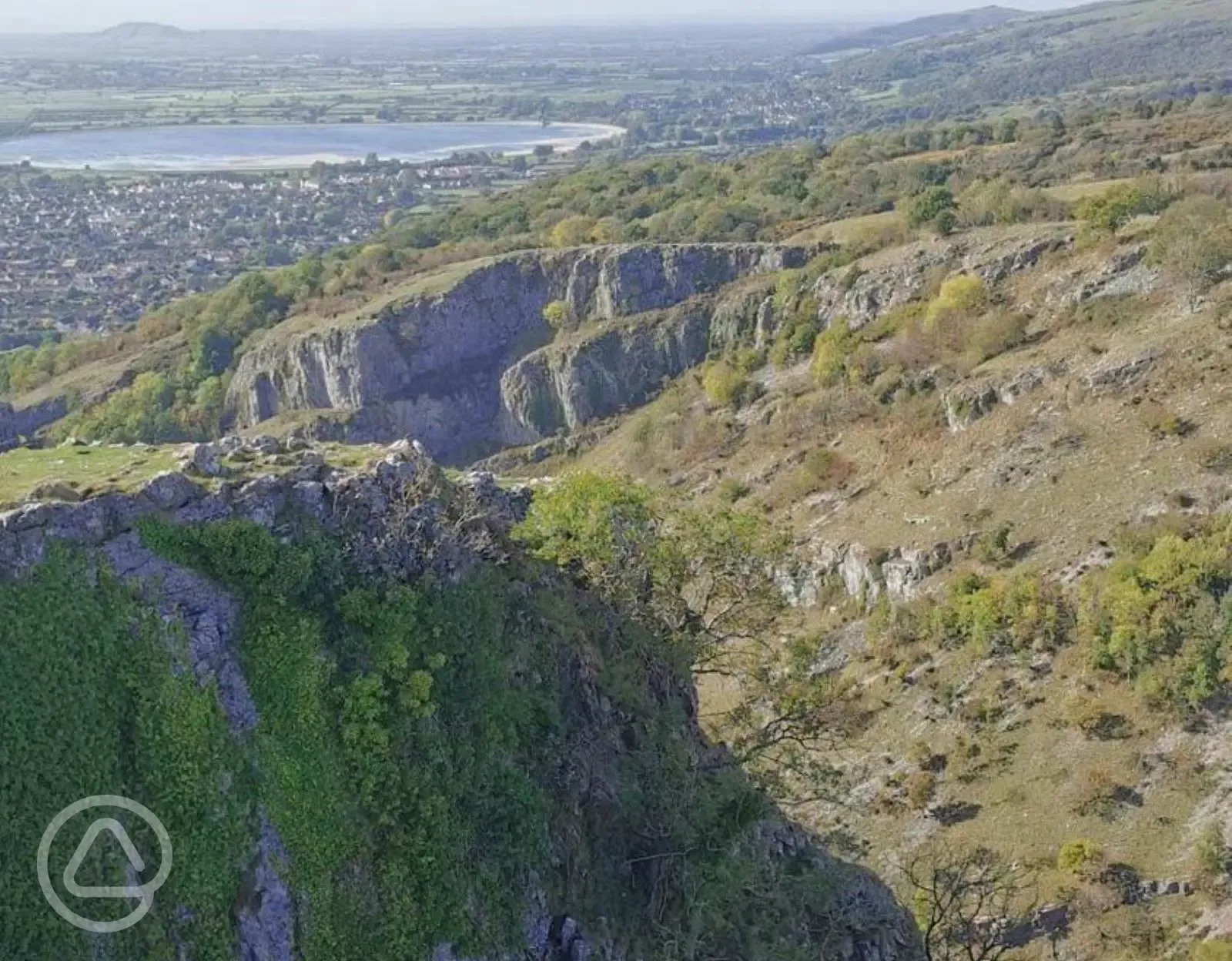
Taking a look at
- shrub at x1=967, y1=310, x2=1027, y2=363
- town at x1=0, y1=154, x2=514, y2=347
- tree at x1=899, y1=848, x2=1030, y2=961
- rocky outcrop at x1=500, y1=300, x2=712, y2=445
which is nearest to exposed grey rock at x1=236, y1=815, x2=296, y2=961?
tree at x1=899, y1=848, x2=1030, y2=961

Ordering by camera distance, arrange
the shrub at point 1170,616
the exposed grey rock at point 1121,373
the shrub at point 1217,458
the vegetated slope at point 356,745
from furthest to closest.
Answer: the exposed grey rock at point 1121,373, the shrub at point 1217,458, the shrub at point 1170,616, the vegetated slope at point 356,745

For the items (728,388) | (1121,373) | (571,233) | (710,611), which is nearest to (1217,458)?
(1121,373)

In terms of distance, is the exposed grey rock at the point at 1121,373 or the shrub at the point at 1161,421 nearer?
the shrub at the point at 1161,421

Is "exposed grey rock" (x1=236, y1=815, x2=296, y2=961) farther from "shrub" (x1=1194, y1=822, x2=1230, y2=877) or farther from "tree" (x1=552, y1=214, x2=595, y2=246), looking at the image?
"tree" (x1=552, y1=214, x2=595, y2=246)

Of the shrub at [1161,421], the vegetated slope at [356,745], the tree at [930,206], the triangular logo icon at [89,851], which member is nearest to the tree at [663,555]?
the vegetated slope at [356,745]

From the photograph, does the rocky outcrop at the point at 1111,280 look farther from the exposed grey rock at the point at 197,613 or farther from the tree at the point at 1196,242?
the exposed grey rock at the point at 197,613

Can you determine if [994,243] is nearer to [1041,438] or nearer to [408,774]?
[1041,438]
